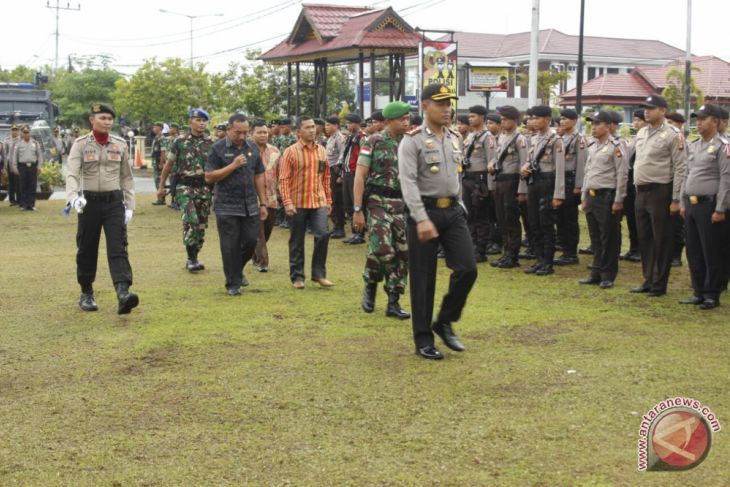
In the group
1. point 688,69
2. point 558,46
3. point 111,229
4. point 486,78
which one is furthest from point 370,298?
point 558,46

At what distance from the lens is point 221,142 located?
419 inches

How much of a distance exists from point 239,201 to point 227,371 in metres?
3.67

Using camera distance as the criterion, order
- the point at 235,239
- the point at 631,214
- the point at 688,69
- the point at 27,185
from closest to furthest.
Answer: the point at 235,239
the point at 631,214
the point at 27,185
the point at 688,69

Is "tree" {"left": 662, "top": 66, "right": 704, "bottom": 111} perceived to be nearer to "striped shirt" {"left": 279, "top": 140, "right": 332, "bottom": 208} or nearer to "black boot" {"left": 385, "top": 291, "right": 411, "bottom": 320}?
"striped shirt" {"left": 279, "top": 140, "right": 332, "bottom": 208}

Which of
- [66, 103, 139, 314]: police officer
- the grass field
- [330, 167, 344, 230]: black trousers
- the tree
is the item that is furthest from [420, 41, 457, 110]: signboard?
the tree

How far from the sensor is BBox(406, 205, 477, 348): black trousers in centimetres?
732

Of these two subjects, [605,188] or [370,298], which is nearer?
[370,298]

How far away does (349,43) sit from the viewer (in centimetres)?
2502

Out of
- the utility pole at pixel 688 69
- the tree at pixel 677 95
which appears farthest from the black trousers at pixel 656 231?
the tree at pixel 677 95

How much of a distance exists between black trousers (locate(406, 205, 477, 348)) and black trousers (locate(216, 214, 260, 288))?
3527 mm

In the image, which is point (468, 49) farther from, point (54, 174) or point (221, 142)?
point (221, 142)

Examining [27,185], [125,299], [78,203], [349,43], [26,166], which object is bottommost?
[125,299]

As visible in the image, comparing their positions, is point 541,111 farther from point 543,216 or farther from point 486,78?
point 486,78

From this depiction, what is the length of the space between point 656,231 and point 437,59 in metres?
14.5
